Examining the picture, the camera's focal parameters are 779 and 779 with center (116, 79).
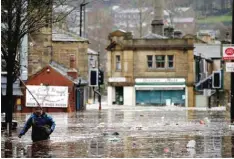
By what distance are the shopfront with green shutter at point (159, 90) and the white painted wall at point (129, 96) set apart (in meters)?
0.59

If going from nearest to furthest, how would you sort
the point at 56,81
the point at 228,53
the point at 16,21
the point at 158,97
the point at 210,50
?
the point at 16,21 → the point at 228,53 → the point at 56,81 → the point at 158,97 → the point at 210,50

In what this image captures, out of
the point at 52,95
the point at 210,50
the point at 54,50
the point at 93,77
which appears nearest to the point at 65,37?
the point at 54,50

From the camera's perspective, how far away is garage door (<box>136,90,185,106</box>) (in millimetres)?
78562

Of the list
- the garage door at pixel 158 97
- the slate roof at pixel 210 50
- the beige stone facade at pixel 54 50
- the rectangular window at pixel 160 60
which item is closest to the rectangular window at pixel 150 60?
the rectangular window at pixel 160 60

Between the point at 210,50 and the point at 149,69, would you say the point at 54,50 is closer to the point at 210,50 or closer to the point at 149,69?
the point at 149,69

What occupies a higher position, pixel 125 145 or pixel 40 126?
pixel 40 126

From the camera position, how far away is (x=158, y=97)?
260 feet

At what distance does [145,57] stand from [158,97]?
A: 4.34m

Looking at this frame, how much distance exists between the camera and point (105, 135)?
24.6 metres

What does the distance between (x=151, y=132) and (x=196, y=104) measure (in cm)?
5165

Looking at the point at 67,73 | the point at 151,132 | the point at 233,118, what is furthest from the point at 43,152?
the point at 67,73

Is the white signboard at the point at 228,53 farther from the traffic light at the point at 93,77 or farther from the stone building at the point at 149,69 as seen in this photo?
the stone building at the point at 149,69

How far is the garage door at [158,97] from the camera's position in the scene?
78.6 m

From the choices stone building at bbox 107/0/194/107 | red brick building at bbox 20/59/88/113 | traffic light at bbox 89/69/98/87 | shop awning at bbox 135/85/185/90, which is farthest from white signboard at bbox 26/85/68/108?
shop awning at bbox 135/85/185/90
